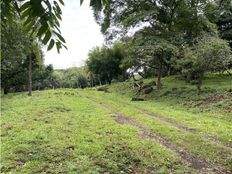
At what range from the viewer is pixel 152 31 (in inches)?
996

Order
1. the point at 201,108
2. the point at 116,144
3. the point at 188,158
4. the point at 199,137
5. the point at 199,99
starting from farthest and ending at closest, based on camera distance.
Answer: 1. the point at 199,99
2. the point at 201,108
3. the point at 199,137
4. the point at 116,144
5. the point at 188,158

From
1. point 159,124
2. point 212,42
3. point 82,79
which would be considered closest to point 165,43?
point 212,42

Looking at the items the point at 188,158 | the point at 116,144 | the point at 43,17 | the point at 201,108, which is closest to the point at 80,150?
the point at 116,144

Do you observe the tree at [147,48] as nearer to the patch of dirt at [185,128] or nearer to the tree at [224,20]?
the patch of dirt at [185,128]

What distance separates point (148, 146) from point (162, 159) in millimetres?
1176

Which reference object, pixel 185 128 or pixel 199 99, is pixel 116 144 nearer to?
pixel 185 128

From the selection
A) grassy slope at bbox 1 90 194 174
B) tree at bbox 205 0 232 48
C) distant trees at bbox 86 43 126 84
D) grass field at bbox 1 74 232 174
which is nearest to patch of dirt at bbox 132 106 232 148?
grass field at bbox 1 74 232 174

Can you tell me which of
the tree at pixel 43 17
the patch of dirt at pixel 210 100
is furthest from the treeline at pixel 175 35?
the tree at pixel 43 17

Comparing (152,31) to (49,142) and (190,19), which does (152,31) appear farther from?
(49,142)

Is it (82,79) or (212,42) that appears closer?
(212,42)

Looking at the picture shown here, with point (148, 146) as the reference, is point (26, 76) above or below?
above

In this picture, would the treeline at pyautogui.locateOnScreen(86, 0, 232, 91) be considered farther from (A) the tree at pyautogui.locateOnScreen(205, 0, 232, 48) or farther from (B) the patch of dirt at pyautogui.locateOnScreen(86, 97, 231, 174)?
(B) the patch of dirt at pyautogui.locateOnScreen(86, 97, 231, 174)

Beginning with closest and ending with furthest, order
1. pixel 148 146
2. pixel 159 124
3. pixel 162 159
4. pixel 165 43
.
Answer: pixel 162 159 → pixel 148 146 → pixel 159 124 → pixel 165 43

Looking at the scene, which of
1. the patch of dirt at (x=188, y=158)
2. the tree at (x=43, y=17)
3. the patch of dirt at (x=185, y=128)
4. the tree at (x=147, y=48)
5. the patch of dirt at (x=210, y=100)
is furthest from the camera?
the tree at (x=147, y=48)
